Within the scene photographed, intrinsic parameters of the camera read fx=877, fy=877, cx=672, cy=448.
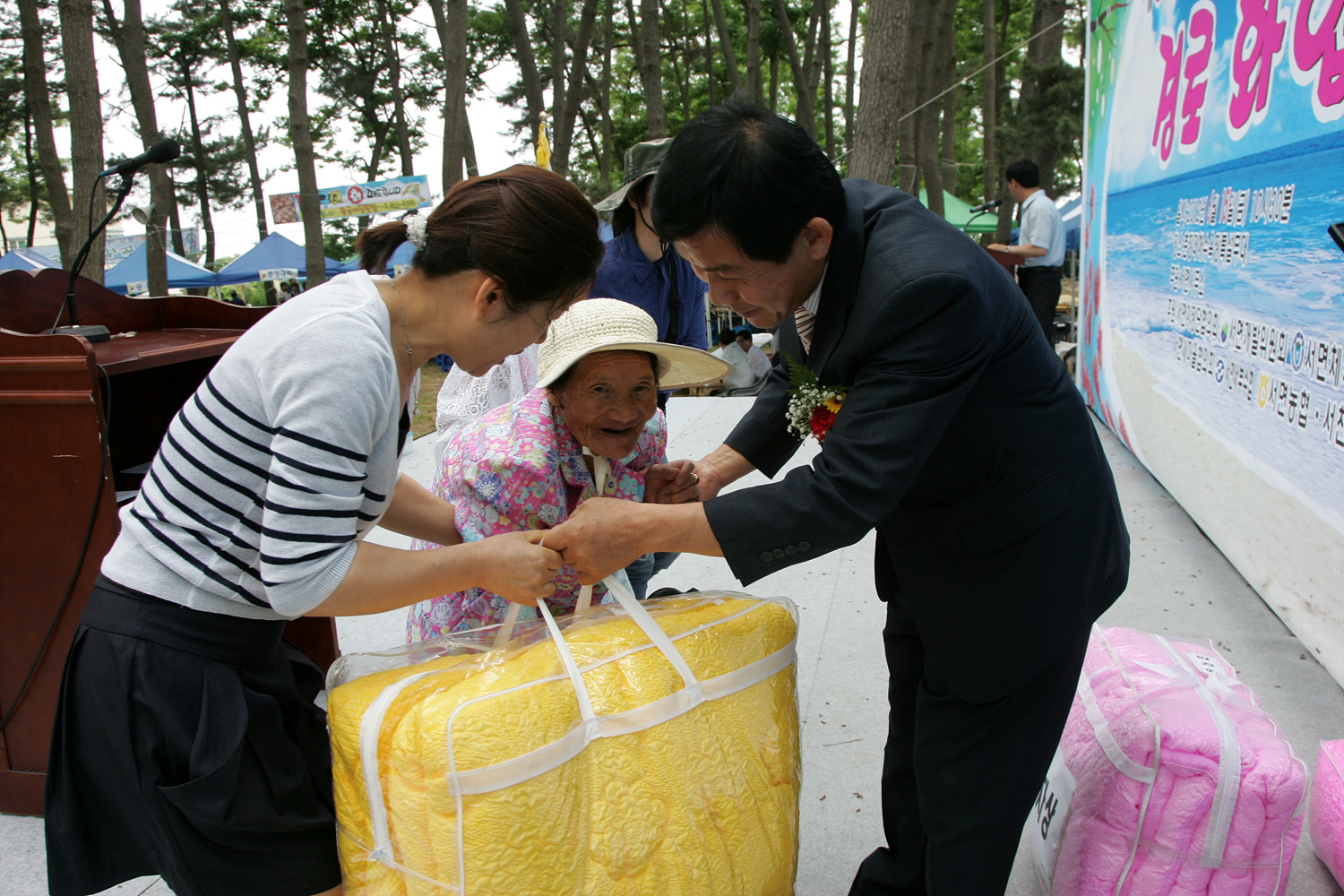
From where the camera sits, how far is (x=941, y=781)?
5.49 ft

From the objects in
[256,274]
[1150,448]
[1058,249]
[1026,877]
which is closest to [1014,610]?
[1026,877]

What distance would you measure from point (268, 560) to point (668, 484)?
1.03m

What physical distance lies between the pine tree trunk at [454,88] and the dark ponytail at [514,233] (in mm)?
10477

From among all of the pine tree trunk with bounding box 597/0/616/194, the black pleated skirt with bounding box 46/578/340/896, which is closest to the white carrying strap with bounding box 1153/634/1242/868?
the black pleated skirt with bounding box 46/578/340/896

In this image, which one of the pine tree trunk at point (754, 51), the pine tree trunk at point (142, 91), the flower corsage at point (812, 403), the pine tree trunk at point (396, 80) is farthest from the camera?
the pine tree trunk at point (396, 80)

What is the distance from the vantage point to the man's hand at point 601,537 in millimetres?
1519

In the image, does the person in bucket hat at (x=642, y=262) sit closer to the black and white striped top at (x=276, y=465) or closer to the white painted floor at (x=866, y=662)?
the white painted floor at (x=866, y=662)

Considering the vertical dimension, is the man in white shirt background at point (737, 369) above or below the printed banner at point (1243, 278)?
below

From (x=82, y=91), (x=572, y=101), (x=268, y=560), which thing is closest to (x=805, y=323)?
(x=268, y=560)

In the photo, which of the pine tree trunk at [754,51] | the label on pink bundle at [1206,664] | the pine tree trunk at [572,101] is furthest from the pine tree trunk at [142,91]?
the label on pink bundle at [1206,664]

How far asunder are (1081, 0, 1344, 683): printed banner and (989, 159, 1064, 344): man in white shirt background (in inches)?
68.4

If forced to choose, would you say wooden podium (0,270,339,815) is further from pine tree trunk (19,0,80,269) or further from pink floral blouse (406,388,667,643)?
pine tree trunk (19,0,80,269)

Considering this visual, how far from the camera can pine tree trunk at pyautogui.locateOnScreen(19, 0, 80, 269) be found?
12.5 m

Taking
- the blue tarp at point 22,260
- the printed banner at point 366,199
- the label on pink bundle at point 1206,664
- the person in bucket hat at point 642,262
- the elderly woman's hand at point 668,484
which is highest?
the printed banner at point 366,199
